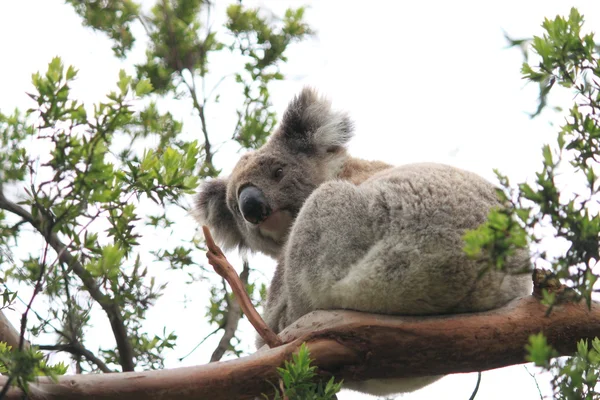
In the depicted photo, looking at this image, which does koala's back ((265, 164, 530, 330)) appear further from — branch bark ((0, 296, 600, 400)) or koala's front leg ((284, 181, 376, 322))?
branch bark ((0, 296, 600, 400))

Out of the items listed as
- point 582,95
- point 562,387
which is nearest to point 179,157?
point 582,95

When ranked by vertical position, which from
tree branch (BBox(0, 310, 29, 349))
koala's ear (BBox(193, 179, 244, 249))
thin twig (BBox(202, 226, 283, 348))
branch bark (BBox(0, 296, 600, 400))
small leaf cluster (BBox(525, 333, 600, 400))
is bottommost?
small leaf cluster (BBox(525, 333, 600, 400))

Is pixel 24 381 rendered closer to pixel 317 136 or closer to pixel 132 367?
pixel 132 367

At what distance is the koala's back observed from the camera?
373cm

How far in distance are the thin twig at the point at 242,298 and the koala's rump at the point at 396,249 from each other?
0.42 meters

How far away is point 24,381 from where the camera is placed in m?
2.49

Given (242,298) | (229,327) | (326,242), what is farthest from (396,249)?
(229,327)

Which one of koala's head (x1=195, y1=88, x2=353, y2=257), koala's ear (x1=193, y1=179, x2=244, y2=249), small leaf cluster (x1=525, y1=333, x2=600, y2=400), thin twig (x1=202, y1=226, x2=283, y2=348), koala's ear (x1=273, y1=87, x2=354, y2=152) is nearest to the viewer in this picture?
small leaf cluster (x1=525, y1=333, x2=600, y2=400)

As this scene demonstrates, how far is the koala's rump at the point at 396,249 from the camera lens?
12.2 ft

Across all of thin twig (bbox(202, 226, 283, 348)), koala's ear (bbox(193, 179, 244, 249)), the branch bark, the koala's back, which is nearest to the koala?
the koala's back

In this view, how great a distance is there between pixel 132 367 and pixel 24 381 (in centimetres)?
222

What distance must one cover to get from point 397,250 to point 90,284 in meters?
1.64

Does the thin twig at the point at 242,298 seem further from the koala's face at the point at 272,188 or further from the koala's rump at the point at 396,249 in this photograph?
the koala's face at the point at 272,188

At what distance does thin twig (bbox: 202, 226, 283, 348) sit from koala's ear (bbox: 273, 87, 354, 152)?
5.51ft
